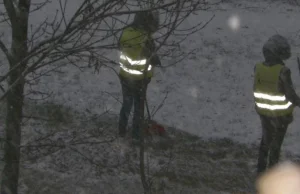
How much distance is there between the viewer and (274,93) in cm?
646

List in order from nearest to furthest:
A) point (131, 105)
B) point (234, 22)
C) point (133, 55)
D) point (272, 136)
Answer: point (133, 55), point (272, 136), point (131, 105), point (234, 22)

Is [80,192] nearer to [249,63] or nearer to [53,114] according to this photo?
[53,114]

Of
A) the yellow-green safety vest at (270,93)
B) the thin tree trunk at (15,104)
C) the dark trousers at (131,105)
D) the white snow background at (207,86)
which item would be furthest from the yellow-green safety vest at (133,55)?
the white snow background at (207,86)

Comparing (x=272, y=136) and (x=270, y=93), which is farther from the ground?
(x=270, y=93)

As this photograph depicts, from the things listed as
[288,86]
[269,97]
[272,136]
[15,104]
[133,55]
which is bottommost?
[272,136]

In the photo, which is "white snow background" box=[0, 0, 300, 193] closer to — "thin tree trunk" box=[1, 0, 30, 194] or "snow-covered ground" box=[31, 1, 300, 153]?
"snow-covered ground" box=[31, 1, 300, 153]

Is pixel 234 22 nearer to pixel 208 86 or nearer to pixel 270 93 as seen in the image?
pixel 208 86

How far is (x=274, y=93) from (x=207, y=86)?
529 centimetres

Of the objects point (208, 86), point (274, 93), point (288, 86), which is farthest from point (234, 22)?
point (288, 86)

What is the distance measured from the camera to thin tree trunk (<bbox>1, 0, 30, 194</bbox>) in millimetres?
4438

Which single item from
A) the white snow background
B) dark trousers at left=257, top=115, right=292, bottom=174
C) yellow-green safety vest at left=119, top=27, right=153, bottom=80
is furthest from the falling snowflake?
dark trousers at left=257, top=115, right=292, bottom=174

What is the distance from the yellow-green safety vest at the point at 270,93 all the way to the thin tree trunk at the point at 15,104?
3.13m

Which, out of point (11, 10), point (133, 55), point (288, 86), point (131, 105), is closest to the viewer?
point (11, 10)

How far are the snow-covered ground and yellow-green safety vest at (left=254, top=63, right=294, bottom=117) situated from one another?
1.33 m
